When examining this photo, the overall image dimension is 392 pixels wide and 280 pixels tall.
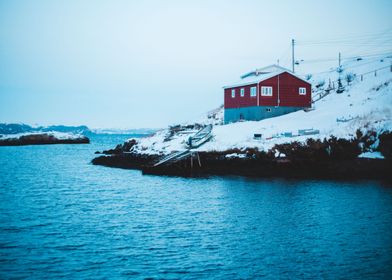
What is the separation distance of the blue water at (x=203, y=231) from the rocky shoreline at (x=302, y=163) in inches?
185

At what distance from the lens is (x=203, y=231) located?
19.1 meters

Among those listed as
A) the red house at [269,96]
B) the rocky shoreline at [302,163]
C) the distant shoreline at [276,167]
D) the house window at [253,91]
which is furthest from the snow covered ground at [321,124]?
the house window at [253,91]

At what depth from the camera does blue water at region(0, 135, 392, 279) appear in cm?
1417

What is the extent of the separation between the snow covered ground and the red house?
2.23 metres

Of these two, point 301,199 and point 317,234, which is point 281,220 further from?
point 301,199

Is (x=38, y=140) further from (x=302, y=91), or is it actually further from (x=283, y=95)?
(x=302, y=91)

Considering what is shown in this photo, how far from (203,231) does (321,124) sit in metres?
31.9

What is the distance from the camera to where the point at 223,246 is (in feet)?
54.5

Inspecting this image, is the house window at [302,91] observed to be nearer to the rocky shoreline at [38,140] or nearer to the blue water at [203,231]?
the blue water at [203,231]

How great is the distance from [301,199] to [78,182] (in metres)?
24.4

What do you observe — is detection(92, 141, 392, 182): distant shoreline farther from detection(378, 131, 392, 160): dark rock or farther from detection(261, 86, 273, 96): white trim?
detection(261, 86, 273, 96): white trim

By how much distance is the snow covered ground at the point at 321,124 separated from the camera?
41156mm

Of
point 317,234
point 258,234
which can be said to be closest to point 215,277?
point 258,234

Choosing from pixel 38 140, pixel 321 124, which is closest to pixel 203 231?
pixel 321 124
